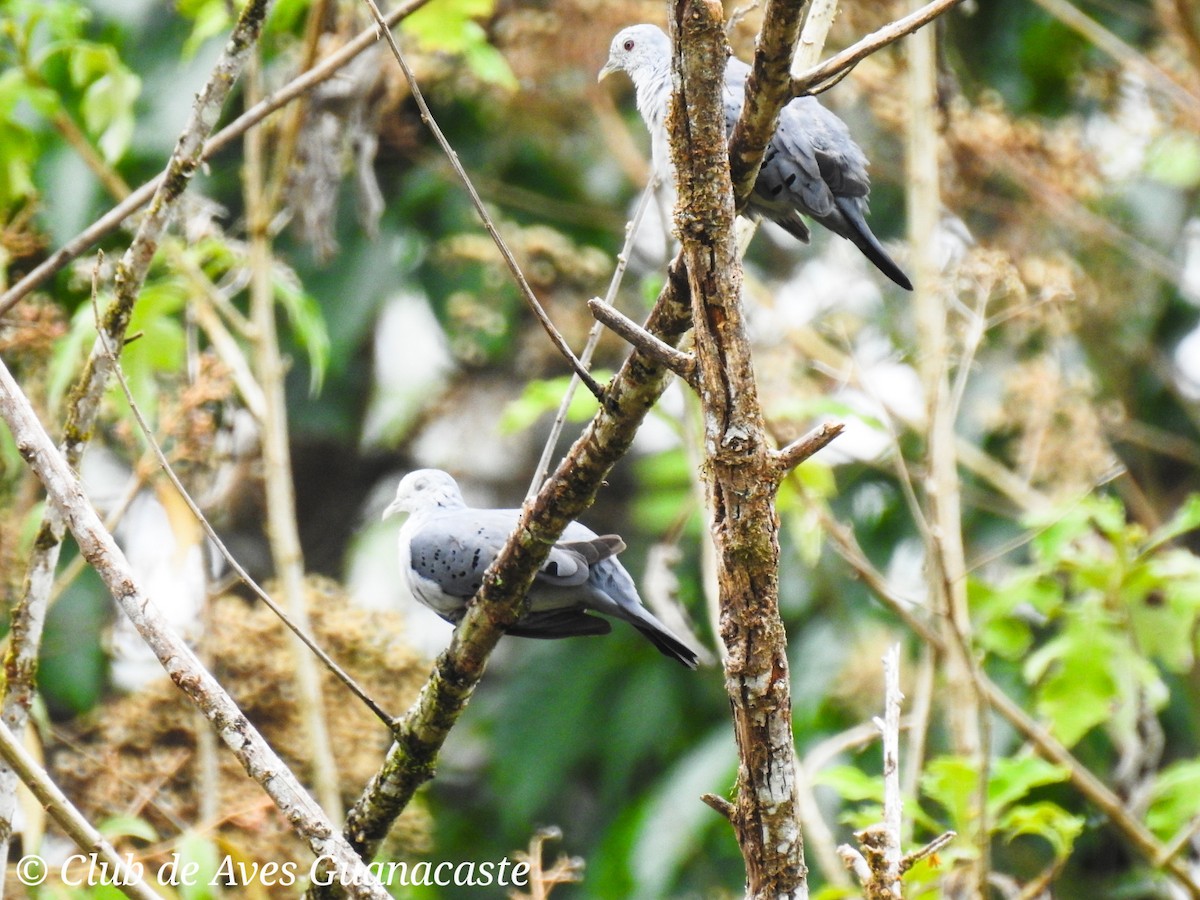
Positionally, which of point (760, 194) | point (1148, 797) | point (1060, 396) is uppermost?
point (1060, 396)

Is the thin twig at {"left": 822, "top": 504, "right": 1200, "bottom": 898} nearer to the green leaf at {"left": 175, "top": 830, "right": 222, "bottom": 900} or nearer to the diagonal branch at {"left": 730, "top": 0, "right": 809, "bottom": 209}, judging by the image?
the diagonal branch at {"left": 730, "top": 0, "right": 809, "bottom": 209}

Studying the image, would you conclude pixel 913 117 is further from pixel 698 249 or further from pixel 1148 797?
pixel 698 249

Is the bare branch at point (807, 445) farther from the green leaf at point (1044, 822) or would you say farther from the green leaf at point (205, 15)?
the green leaf at point (205, 15)

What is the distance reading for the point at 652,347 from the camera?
91.3 inches

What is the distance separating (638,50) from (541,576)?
5.93 ft

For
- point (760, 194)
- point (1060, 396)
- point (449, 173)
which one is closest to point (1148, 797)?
point (1060, 396)

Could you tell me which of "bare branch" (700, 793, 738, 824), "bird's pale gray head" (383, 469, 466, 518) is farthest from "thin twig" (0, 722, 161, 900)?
"bird's pale gray head" (383, 469, 466, 518)

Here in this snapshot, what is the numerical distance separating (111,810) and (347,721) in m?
0.88

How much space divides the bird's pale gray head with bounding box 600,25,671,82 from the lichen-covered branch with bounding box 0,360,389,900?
7.89 ft

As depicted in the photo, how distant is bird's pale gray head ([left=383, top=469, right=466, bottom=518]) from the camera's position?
4.78m

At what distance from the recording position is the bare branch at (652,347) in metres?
2.26

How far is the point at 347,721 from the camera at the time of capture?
4.73 meters

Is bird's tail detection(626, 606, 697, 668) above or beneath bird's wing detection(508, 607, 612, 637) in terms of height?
beneath

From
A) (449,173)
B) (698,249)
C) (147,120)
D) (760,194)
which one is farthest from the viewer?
(449,173)
